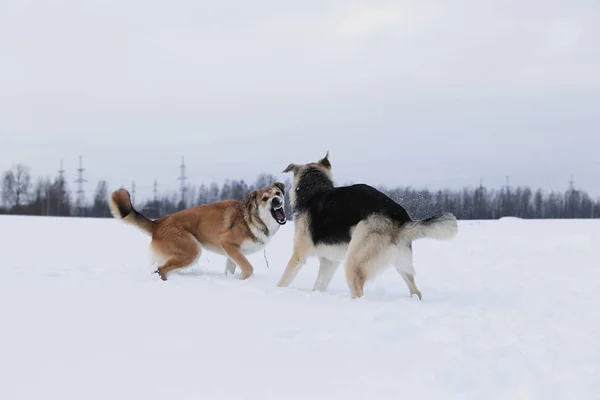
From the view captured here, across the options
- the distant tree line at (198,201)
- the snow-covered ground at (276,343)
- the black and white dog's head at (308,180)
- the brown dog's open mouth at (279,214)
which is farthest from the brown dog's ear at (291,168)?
the distant tree line at (198,201)

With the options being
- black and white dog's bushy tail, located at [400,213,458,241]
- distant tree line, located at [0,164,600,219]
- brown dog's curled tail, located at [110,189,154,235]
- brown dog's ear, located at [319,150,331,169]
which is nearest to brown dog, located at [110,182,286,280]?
brown dog's curled tail, located at [110,189,154,235]

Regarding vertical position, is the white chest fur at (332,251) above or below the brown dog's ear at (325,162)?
below

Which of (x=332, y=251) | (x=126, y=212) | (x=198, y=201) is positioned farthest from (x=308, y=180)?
(x=198, y=201)

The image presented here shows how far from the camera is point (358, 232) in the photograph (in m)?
6.27

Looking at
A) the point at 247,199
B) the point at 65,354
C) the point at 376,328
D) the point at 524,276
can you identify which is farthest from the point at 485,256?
the point at 65,354

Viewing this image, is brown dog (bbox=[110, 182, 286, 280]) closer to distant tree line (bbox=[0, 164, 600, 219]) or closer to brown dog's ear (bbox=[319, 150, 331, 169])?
brown dog's ear (bbox=[319, 150, 331, 169])

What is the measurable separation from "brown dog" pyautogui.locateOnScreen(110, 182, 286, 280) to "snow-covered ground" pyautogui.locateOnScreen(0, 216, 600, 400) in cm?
111

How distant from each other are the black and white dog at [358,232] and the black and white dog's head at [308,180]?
10cm

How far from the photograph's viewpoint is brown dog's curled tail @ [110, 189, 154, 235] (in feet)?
25.5

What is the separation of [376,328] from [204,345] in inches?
57.8

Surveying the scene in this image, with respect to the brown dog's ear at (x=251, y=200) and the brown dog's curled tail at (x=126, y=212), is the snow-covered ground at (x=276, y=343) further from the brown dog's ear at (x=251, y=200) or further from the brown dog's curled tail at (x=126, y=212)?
the brown dog's ear at (x=251, y=200)

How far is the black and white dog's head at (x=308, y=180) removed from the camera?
738cm

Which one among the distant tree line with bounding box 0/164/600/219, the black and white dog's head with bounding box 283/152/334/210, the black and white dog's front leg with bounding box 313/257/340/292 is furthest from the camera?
the distant tree line with bounding box 0/164/600/219

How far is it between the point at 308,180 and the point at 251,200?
1069 mm
